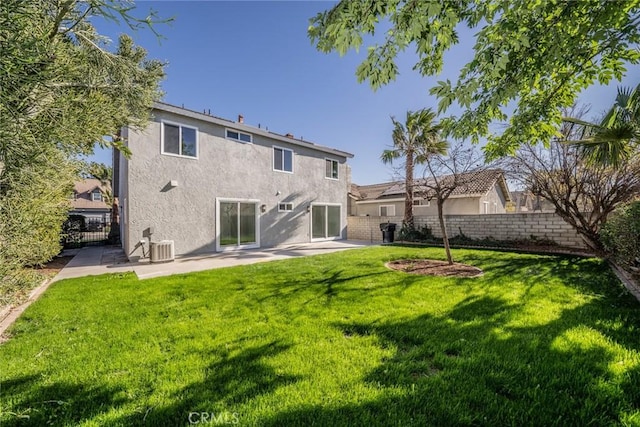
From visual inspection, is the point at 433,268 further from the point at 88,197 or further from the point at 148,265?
the point at 88,197

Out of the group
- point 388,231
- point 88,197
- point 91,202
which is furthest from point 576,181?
point 88,197

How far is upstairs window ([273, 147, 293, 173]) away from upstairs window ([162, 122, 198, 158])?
422 centimetres

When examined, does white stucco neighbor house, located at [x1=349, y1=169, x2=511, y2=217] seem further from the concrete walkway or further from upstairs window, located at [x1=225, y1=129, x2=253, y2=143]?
the concrete walkway

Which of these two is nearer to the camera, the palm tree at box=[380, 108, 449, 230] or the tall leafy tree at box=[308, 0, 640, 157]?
the tall leafy tree at box=[308, 0, 640, 157]

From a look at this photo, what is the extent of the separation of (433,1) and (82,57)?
6907 millimetres

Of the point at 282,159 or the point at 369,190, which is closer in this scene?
the point at 282,159

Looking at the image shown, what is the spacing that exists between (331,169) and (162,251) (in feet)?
36.4

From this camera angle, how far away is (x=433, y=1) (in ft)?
8.37

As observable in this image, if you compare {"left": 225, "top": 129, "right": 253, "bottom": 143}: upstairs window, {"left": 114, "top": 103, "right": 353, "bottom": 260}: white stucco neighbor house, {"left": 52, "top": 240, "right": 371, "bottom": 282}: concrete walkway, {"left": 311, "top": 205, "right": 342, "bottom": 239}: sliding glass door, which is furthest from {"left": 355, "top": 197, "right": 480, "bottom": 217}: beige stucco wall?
{"left": 52, "top": 240, "right": 371, "bottom": 282}: concrete walkway

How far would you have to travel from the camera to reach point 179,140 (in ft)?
36.7

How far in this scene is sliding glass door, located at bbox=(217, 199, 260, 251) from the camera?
12.5m

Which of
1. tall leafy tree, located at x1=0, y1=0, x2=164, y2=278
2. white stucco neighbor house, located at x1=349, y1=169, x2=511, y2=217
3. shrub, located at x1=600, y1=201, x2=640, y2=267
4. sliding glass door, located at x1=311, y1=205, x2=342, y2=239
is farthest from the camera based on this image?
white stucco neighbor house, located at x1=349, y1=169, x2=511, y2=217

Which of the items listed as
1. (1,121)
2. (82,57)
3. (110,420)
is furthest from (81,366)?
(82,57)

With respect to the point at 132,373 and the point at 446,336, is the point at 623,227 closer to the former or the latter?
the point at 446,336
